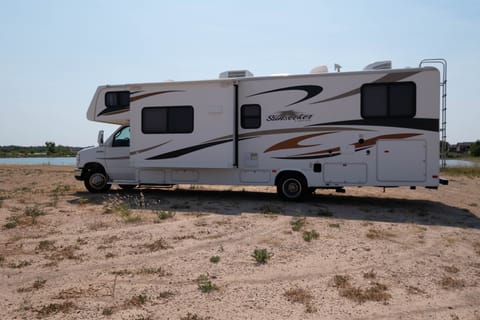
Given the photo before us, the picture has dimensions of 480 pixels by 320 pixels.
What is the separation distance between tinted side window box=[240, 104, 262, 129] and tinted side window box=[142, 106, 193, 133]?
144 centimetres

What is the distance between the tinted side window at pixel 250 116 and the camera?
9.50m

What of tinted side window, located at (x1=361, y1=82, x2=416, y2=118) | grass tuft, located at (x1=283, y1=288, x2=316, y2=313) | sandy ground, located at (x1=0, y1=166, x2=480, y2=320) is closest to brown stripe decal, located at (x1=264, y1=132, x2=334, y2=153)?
tinted side window, located at (x1=361, y1=82, x2=416, y2=118)

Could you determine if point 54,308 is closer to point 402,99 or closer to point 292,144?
point 292,144

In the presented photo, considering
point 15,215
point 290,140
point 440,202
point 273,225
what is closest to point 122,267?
point 273,225

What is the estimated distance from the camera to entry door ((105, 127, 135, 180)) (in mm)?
10883

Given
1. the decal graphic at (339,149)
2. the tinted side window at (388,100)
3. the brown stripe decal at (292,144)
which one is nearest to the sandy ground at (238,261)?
the decal graphic at (339,149)

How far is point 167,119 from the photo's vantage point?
33.1ft

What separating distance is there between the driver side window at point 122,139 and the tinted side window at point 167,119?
1.01m

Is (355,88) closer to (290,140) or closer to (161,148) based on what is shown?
(290,140)

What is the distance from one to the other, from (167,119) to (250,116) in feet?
7.64

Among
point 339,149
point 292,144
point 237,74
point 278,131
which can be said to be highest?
point 237,74

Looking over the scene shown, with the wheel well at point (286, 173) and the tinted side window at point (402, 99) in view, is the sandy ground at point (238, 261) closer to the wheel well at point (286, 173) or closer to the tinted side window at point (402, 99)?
the wheel well at point (286, 173)

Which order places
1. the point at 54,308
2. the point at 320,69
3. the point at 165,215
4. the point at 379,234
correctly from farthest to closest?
the point at 320,69
the point at 165,215
the point at 379,234
the point at 54,308

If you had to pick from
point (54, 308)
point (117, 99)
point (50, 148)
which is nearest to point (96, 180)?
point (117, 99)
